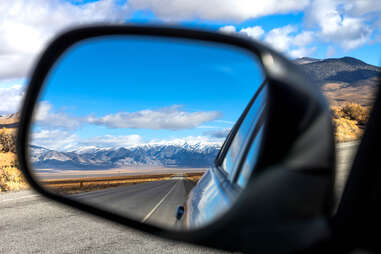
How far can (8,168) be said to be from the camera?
29938 millimetres

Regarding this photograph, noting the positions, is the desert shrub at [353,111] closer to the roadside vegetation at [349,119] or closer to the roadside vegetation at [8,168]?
the roadside vegetation at [349,119]

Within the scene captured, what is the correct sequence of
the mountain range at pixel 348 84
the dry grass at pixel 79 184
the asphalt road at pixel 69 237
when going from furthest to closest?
the asphalt road at pixel 69 237, the dry grass at pixel 79 184, the mountain range at pixel 348 84

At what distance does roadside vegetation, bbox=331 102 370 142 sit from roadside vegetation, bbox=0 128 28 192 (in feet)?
47.7

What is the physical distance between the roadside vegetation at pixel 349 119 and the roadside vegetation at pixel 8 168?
14546 mm

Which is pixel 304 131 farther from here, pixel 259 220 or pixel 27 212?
pixel 27 212

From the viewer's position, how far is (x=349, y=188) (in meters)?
1.30

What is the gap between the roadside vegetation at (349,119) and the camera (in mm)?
1689

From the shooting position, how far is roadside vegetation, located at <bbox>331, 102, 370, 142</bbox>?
1689 mm

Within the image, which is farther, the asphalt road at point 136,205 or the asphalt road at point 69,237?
the asphalt road at point 69,237

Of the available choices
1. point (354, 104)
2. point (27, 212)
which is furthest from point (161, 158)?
point (27, 212)

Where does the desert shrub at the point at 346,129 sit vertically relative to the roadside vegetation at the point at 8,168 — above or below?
above

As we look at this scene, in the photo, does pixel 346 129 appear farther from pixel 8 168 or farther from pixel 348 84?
pixel 8 168

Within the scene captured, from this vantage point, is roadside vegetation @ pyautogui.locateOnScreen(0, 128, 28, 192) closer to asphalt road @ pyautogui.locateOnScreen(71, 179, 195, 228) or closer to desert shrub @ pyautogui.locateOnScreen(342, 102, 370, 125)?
asphalt road @ pyautogui.locateOnScreen(71, 179, 195, 228)

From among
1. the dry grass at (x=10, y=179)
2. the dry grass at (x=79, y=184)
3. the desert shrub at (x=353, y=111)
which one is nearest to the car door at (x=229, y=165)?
the desert shrub at (x=353, y=111)
